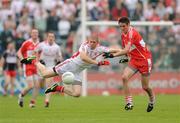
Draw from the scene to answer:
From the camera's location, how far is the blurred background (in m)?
32.1

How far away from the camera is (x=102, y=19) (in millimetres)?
32844

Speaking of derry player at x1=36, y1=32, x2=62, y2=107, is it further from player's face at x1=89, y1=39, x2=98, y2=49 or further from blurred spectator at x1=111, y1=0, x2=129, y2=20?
blurred spectator at x1=111, y1=0, x2=129, y2=20

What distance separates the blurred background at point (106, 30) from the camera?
32125mm

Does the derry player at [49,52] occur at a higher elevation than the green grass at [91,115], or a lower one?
higher

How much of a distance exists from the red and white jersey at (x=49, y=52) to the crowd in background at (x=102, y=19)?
933 centimetres

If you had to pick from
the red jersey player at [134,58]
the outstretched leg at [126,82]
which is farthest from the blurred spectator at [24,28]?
the outstretched leg at [126,82]

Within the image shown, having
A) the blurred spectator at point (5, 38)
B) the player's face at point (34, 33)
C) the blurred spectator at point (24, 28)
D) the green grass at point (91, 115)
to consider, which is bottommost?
the green grass at point (91, 115)

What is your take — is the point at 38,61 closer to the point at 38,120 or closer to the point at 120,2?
the point at 38,120

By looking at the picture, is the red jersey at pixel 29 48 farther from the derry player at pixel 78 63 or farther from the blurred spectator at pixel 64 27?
the blurred spectator at pixel 64 27

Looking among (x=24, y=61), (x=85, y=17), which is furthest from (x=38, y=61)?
(x=85, y=17)

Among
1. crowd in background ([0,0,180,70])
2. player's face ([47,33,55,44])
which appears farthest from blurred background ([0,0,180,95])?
player's face ([47,33,55,44])

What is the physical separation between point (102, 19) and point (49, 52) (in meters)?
10.4

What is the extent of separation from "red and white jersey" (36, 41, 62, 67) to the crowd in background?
30.6 ft

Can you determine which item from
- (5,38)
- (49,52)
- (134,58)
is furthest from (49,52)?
(5,38)
